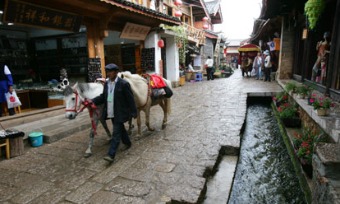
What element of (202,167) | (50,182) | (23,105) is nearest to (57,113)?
(23,105)

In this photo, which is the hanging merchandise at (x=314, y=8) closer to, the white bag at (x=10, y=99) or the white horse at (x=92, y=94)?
the white horse at (x=92, y=94)

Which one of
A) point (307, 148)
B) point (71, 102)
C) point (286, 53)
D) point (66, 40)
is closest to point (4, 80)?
point (71, 102)

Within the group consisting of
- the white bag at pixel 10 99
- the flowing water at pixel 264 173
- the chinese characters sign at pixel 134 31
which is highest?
the chinese characters sign at pixel 134 31

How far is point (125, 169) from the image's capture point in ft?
13.3

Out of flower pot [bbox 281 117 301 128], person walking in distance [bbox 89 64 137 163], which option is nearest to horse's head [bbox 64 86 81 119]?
person walking in distance [bbox 89 64 137 163]

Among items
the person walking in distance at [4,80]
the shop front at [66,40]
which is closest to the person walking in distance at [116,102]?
the shop front at [66,40]

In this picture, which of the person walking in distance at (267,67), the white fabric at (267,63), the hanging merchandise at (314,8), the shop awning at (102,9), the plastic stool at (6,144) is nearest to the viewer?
the plastic stool at (6,144)

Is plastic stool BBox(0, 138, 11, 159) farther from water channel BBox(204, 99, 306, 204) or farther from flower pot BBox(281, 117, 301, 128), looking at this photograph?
flower pot BBox(281, 117, 301, 128)

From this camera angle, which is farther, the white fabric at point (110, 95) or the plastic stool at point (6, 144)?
the plastic stool at point (6, 144)

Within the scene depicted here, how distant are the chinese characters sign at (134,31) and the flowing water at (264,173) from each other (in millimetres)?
6132

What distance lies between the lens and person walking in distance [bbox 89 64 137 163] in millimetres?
4367

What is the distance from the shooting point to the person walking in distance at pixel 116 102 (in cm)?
437

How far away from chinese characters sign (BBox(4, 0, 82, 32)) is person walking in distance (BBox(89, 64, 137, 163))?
2.91 m

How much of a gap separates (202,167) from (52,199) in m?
2.37
